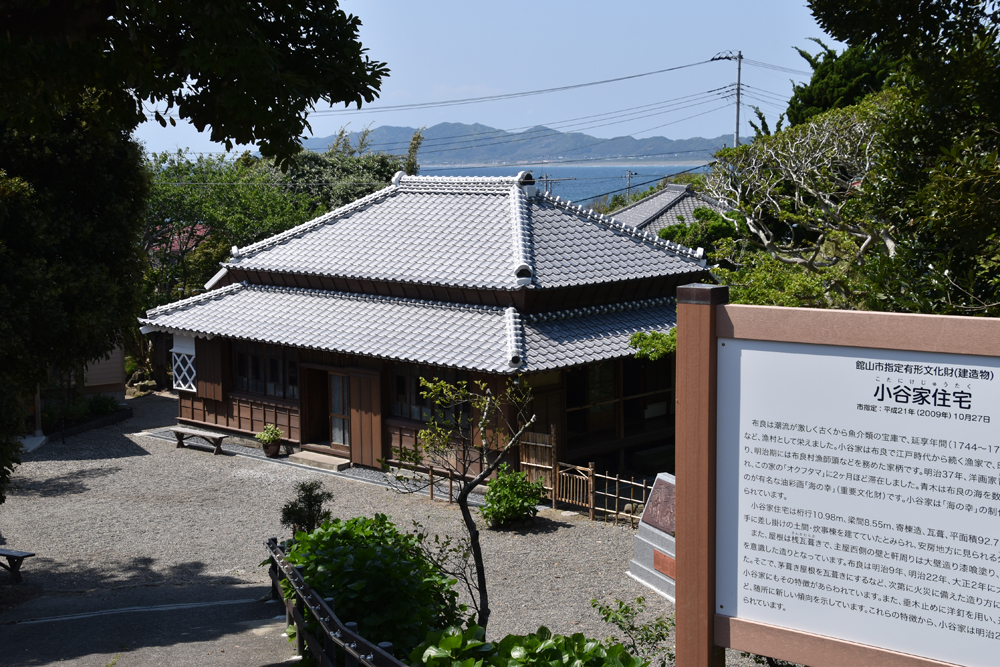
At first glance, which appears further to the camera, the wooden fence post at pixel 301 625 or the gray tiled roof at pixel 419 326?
the gray tiled roof at pixel 419 326

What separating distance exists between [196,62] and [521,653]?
510 centimetres

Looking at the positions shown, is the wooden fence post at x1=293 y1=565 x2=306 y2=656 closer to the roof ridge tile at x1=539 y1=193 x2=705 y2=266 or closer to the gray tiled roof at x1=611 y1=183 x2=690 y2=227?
the roof ridge tile at x1=539 y1=193 x2=705 y2=266

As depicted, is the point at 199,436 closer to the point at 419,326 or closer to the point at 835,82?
the point at 419,326

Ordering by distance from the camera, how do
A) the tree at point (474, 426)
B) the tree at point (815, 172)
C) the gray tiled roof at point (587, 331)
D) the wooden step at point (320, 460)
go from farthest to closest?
the wooden step at point (320, 460) → the gray tiled roof at point (587, 331) → the tree at point (815, 172) → the tree at point (474, 426)

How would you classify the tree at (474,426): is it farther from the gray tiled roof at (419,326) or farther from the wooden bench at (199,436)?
the wooden bench at (199,436)

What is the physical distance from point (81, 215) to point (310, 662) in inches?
265

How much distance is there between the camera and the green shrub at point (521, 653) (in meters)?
4.79

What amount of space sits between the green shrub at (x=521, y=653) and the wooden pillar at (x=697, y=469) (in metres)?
0.37

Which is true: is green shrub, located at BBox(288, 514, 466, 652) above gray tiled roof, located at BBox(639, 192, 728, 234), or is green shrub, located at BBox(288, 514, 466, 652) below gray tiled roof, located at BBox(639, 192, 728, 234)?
below

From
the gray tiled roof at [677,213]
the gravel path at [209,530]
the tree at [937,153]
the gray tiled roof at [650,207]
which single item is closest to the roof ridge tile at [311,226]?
the gravel path at [209,530]

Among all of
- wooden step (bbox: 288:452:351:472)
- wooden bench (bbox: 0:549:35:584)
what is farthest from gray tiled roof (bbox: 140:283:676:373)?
wooden bench (bbox: 0:549:35:584)

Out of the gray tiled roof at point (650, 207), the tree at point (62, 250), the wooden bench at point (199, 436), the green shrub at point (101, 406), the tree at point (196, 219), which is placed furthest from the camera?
the gray tiled roof at point (650, 207)

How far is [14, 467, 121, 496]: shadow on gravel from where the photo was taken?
17.9 metres

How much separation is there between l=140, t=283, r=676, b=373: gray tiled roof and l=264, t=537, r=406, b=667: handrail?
358 inches
